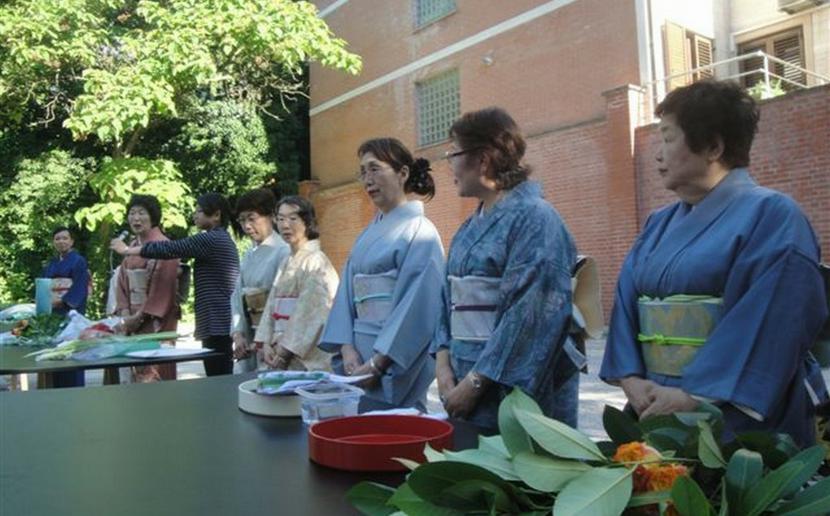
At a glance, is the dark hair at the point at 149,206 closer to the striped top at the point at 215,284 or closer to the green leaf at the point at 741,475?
the striped top at the point at 215,284

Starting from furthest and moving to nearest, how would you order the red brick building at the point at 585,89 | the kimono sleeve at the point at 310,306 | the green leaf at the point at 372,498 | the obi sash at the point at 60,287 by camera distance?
the red brick building at the point at 585,89 < the obi sash at the point at 60,287 < the kimono sleeve at the point at 310,306 < the green leaf at the point at 372,498

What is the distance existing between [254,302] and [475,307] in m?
2.23

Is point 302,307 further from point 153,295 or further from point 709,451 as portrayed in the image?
point 709,451

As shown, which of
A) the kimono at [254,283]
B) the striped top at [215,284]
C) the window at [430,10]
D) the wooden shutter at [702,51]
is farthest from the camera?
the window at [430,10]

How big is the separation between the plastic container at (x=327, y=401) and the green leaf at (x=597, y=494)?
95cm

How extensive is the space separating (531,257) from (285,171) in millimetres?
14587

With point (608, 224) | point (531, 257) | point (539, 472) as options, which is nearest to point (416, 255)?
point (531, 257)

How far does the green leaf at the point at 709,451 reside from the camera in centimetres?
89

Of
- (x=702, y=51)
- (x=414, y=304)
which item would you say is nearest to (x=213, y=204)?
(x=414, y=304)

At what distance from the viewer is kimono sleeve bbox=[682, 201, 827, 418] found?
166cm

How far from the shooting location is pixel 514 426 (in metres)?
0.99

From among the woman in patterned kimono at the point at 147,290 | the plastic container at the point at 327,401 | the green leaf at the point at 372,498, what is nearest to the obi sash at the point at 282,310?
the woman in patterned kimono at the point at 147,290

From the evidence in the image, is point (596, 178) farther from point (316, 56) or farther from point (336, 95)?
point (336, 95)

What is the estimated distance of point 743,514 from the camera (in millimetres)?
826
